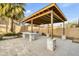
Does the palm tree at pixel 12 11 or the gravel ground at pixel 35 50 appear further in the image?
the palm tree at pixel 12 11

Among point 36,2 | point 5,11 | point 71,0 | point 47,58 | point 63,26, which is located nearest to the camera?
point 47,58

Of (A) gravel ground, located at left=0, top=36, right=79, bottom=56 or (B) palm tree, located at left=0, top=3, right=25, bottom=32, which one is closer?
(A) gravel ground, located at left=0, top=36, right=79, bottom=56

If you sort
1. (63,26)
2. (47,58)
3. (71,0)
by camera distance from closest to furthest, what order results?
(47,58)
(71,0)
(63,26)

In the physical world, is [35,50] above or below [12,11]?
below

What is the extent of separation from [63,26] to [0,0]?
5.03 m

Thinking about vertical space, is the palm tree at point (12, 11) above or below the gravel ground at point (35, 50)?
above

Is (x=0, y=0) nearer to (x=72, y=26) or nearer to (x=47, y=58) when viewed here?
(x=47, y=58)

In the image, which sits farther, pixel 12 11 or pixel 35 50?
pixel 12 11

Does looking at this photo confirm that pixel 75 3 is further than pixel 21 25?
No

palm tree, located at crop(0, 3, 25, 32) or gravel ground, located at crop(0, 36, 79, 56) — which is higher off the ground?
palm tree, located at crop(0, 3, 25, 32)

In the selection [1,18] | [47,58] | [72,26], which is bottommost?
[47,58]

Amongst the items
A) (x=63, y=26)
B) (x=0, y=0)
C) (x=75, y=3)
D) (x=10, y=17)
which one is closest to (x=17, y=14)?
(x=10, y=17)

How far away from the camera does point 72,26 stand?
8844 millimetres

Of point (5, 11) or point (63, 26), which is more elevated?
point (5, 11)
